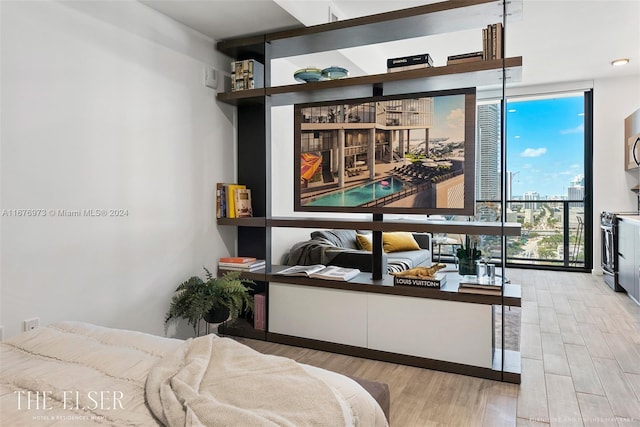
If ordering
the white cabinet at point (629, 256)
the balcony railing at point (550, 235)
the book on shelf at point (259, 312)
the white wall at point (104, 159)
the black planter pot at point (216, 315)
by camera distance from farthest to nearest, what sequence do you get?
the balcony railing at point (550, 235) < the white cabinet at point (629, 256) < the book on shelf at point (259, 312) < the black planter pot at point (216, 315) < the white wall at point (104, 159)

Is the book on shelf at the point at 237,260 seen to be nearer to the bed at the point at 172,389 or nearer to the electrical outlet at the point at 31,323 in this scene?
the electrical outlet at the point at 31,323

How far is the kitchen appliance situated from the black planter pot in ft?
14.8

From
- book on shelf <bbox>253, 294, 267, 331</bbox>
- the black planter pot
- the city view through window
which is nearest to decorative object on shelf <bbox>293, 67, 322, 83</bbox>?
book on shelf <bbox>253, 294, 267, 331</bbox>

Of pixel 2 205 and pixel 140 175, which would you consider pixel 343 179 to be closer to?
pixel 140 175

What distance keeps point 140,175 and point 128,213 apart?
0.26 metres

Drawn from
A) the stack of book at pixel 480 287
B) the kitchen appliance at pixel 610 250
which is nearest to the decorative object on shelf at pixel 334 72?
the stack of book at pixel 480 287

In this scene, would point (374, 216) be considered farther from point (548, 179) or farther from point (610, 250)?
point (548, 179)

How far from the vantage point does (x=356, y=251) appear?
3.78 meters

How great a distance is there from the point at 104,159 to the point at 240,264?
1.26 metres

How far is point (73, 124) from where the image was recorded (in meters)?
2.30

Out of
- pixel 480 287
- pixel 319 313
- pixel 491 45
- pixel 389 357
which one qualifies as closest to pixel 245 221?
pixel 319 313

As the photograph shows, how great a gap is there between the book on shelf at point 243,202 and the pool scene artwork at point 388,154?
0.47 meters

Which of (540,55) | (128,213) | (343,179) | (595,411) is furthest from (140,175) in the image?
(540,55)

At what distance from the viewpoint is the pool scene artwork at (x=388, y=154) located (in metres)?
2.66
